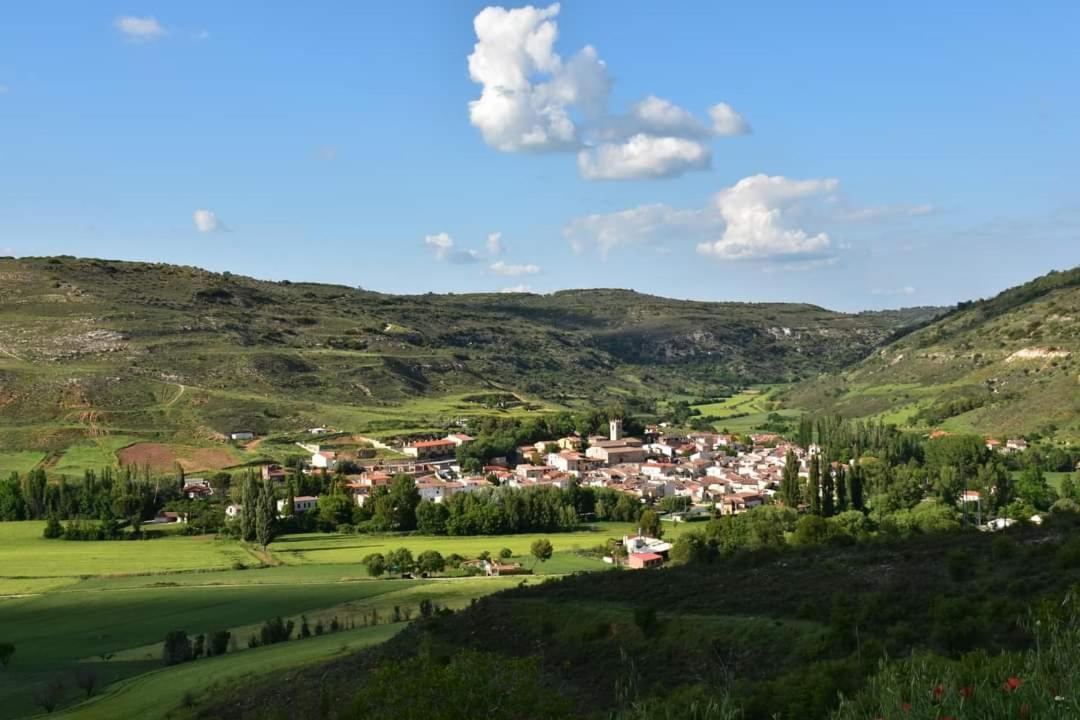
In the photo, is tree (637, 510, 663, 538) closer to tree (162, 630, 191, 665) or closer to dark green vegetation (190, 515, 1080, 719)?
dark green vegetation (190, 515, 1080, 719)

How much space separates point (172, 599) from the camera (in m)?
55.3

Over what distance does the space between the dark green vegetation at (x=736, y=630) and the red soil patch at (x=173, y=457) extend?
71265mm

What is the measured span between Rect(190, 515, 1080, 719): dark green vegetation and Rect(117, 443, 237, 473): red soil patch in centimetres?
7126

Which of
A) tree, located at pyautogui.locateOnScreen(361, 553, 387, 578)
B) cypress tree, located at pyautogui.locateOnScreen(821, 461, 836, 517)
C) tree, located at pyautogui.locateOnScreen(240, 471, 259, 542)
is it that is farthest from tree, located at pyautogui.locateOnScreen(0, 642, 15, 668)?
cypress tree, located at pyautogui.locateOnScreen(821, 461, 836, 517)

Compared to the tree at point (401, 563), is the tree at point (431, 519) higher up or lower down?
higher up

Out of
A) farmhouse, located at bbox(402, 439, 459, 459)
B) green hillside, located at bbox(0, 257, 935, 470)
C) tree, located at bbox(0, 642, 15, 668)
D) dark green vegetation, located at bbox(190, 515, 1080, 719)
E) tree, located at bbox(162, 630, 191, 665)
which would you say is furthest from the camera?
farmhouse, located at bbox(402, 439, 459, 459)

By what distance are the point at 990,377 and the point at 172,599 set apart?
137 m

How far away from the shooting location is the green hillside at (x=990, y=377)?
12375 cm

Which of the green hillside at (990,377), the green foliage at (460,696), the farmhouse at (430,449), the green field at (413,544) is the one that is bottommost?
the green field at (413,544)

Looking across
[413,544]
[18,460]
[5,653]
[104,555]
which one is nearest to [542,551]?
[413,544]

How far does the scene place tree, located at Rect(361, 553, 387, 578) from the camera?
6338 cm

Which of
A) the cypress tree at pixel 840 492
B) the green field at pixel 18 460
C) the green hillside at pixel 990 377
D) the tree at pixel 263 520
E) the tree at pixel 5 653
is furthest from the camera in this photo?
the green hillside at pixel 990 377

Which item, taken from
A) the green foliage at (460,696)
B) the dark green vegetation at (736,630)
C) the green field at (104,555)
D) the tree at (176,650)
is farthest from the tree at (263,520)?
the green foliage at (460,696)

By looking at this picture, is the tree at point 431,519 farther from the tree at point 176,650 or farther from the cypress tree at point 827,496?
the tree at point 176,650
